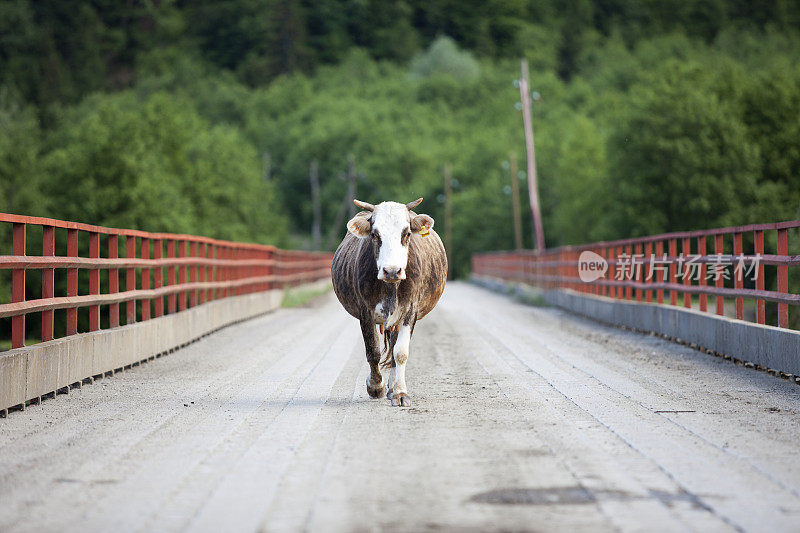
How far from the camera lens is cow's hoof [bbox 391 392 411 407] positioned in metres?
9.06

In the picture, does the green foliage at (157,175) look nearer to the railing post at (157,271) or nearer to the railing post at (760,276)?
the railing post at (157,271)

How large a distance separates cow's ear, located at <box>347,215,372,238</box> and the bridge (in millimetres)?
1420

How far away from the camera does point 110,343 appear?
38.5ft

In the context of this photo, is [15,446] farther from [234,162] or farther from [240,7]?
[240,7]

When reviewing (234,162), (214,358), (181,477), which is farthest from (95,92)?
(181,477)

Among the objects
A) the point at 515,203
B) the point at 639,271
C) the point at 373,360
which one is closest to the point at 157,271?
the point at 373,360

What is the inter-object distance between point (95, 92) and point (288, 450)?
4516 inches

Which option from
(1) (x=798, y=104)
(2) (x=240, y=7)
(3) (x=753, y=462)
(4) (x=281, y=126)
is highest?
(2) (x=240, y=7)

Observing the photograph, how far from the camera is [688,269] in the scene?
16.1 m

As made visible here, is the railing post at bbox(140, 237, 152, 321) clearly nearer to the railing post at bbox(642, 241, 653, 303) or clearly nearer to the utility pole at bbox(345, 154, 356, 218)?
the railing post at bbox(642, 241, 653, 303)

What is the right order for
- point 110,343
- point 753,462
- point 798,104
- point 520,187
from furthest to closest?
point 520,187 → point 798,104 → point 110,343 → point 753,462

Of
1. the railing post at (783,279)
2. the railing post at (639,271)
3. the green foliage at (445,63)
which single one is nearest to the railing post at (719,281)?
the railing post at (783,279)

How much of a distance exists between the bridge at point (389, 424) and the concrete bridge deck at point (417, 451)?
24 millimetres

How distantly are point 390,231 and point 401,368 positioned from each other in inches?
47.2
